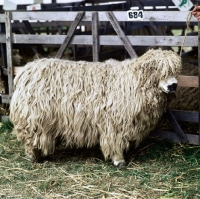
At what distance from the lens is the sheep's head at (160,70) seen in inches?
204

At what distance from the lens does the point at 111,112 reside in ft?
17.8

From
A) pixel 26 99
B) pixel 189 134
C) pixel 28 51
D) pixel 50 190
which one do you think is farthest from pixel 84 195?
pixel 28 51

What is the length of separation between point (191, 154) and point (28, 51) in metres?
5.23

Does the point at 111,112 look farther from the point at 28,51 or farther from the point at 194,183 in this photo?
the point at 28,51

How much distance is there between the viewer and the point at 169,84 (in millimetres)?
5176

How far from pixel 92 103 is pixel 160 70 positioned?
0.92 meters

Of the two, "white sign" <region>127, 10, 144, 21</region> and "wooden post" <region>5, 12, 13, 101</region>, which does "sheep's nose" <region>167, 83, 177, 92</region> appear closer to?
"white sign" <region>127, 10, 144, 21</region>

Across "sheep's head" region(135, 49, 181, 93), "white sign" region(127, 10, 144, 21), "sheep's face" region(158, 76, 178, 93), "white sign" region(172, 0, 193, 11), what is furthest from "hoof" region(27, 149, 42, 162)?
"white sign" region(172, 0, 193, 11)

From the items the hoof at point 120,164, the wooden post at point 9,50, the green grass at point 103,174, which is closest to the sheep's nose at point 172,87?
the green grass at point 103,174

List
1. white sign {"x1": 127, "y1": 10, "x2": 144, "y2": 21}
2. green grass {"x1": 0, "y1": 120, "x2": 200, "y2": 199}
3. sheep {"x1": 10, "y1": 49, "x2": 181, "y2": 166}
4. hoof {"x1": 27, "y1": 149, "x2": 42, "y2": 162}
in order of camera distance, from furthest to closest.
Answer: white sign {"x1": 127, "y1": 10, "x2": 144, "y2": 21} < hoof {"x1": 27, "y1": 149, "x2": 42, "y2": 162} < sheep {"x1": 10, "y1": 49, "x2": 181, "y2": 166} < green grass {"x1": 0, "y1": 120, "x2": 200, "y2": 199}

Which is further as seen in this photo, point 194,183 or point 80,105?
point 80,105

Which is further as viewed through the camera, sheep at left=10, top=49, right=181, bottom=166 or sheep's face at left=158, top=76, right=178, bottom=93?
sheep at left=10, top=49, right=181, bottom=166

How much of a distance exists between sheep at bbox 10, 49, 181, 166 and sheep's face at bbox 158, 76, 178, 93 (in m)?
0.05

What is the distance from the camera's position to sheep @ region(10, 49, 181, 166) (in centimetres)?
539
